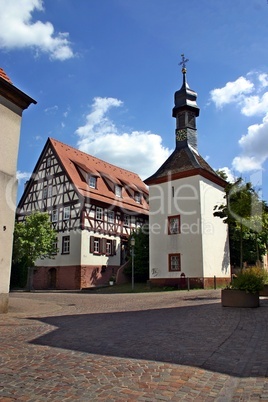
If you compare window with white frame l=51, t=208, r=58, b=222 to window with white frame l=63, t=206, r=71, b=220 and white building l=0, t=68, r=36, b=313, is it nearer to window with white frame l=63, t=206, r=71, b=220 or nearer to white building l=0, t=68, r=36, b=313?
window with white frame l=63, t=206, r=71, b=220

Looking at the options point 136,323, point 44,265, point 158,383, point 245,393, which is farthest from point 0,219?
point 44,265

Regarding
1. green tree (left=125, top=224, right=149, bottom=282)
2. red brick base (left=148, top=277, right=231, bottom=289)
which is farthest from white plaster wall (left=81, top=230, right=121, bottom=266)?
red brick base (left=148, top=277, right=231, bottom=289)

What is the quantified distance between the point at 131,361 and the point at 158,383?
113 cm

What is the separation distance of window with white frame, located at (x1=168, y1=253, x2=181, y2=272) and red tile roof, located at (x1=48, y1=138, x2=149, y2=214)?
904 centimetres

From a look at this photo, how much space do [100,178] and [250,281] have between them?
26.0 metres

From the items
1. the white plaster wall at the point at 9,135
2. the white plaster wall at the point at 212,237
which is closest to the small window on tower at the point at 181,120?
the white plaster wall at the point at 212,237

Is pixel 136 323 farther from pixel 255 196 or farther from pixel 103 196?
pixel 103 196

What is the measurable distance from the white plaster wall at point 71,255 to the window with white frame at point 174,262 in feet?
25.6

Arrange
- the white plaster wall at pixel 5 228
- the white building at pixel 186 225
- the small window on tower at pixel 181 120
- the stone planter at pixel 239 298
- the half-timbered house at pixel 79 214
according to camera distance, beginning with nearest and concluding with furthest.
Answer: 1. the white plaster wall at pixel 5 228
2. the stone planter at pixel 239 298
3. the white building at pixel 186 225
4. the half-timbered house at pixel 79 214
5. the small window on tower at pixel 181 120

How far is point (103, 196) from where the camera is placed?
34.7m

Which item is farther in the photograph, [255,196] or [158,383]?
[255,196]

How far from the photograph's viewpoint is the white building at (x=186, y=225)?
27.3 meters

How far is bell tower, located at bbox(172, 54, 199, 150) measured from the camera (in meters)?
32.0

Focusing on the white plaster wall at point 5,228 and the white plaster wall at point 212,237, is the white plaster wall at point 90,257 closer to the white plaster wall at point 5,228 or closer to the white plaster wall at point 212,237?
the white plaster wall at point 212,237
